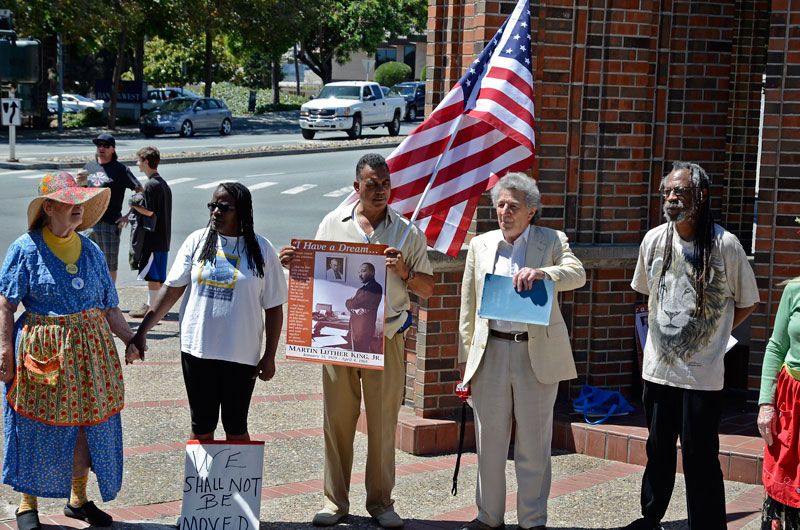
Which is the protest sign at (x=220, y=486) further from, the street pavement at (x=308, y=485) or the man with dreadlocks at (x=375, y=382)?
the man with dreadlocks at (x=375, y=382)

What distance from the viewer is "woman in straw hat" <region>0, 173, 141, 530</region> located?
203 inches

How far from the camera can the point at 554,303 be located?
5.34 m

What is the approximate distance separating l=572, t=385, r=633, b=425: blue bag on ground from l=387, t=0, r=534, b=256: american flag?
177 cm

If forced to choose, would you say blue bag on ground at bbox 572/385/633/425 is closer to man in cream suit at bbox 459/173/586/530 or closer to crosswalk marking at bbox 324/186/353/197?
man in cream suit at bbox 459/173/586/530

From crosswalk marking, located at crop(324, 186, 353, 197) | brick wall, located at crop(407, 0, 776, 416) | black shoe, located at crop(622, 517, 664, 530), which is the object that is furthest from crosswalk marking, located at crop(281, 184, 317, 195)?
black shoe, located at crop(622, 517, 664, 530)

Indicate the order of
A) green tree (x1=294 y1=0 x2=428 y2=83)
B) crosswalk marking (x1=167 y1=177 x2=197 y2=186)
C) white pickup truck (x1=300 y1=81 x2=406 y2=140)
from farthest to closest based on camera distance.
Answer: green tree (x1=294 y1=0 x2=428 y2=83)
white pickup truck (x1=300 y1=81 x2=406 y2=140)
crosswalk marking (x1=167 y1=177 x2=197 y2=186)

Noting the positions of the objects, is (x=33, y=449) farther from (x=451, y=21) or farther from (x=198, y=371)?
(x=451, y=21)

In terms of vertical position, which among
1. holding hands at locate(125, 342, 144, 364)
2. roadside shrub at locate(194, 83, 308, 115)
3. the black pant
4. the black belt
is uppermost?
roadside shrub at locate(194, 83, 308, 115)

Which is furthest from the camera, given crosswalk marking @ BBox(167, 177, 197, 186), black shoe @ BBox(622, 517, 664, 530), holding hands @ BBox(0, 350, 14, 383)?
crosswalk marking @ BBox(167, 177, 197, 186)

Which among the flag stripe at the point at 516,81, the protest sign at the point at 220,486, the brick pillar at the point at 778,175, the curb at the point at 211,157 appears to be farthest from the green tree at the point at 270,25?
the protest sign at the point at 220,486

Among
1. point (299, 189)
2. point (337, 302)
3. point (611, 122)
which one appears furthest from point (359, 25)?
point (337, 302)

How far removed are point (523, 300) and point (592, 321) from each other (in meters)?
2.46

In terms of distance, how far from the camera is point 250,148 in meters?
32.8

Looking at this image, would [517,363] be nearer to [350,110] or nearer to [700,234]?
Result: [700,234]
